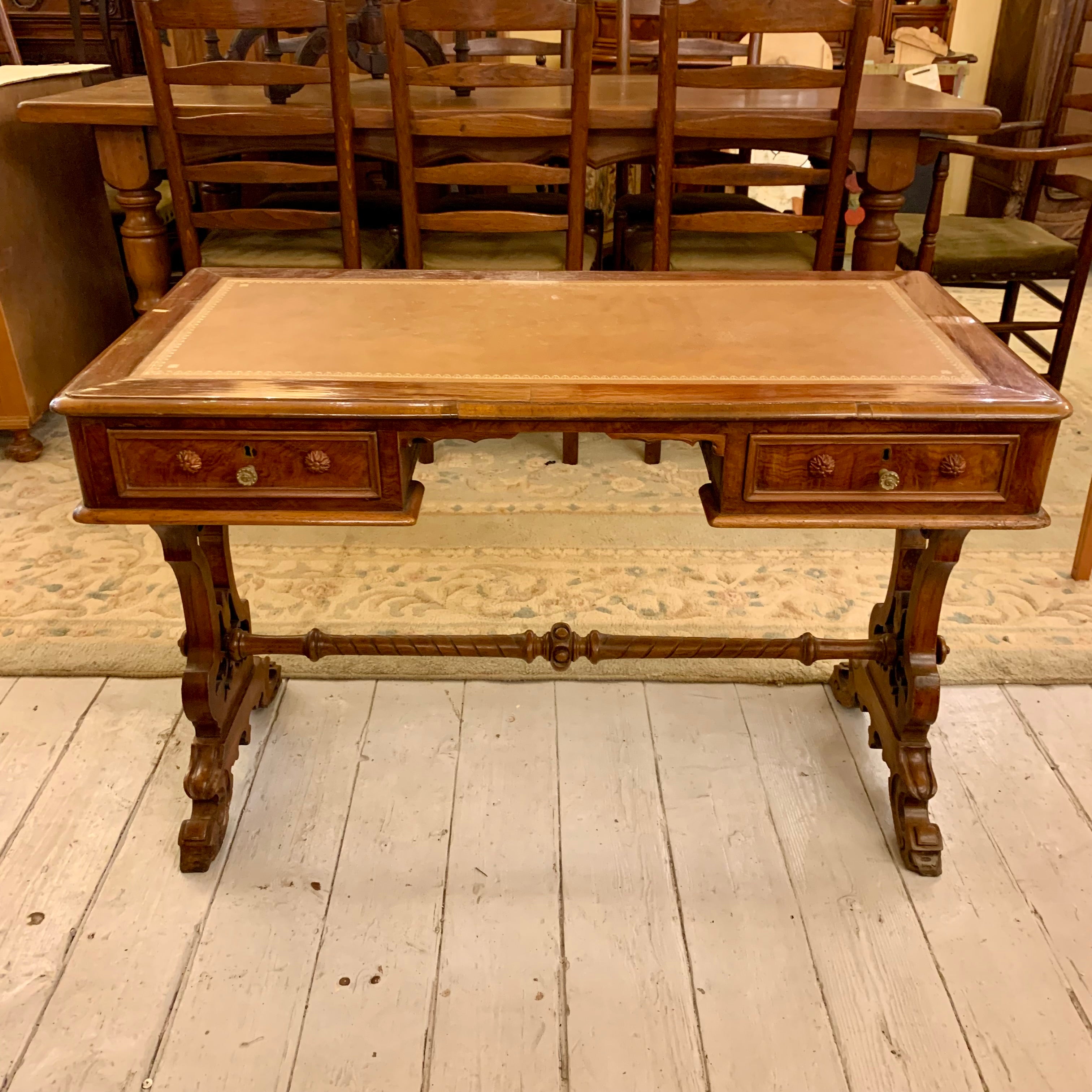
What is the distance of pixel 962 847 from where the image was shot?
161 centimetres

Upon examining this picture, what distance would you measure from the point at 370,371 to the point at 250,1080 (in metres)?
0.91

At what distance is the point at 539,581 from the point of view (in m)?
2.29

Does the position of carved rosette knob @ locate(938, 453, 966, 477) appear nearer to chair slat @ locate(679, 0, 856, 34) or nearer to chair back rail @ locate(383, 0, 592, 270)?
chair slat @ locate(679, 0, 856, 34)

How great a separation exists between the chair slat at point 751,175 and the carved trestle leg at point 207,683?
145 cm

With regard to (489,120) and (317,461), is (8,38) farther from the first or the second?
(317,461)

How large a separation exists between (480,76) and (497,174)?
0.21 metres

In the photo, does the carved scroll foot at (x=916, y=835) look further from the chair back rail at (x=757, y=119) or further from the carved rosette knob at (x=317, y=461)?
the chair back rail at (x=757, y=119)

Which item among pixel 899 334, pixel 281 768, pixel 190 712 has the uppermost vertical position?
pixel 899 334

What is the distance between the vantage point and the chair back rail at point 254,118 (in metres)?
2.21

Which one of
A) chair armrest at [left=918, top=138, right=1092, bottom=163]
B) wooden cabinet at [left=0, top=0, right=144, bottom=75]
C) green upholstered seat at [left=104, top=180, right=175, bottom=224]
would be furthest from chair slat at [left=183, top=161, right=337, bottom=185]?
wooden cabinet at [left=0, top=0, right=144, bottom=75]

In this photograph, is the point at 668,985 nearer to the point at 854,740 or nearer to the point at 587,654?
the point at 587,654

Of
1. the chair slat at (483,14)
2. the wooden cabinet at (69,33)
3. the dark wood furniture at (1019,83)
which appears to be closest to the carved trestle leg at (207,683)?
the chair slat at (483,14)

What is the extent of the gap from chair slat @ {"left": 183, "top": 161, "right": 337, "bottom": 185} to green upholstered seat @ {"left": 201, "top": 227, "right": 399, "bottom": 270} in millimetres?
214

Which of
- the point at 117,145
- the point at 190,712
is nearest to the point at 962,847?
the point at 190,712
